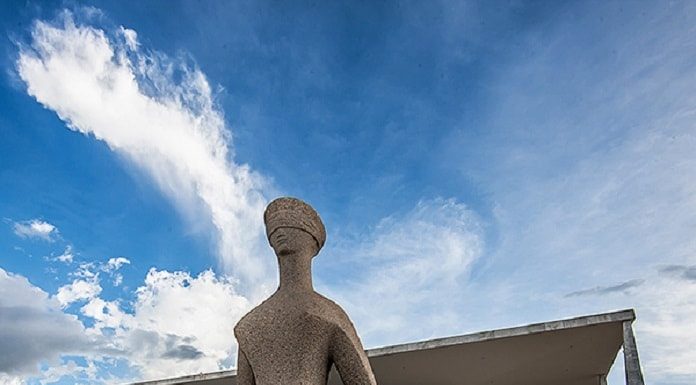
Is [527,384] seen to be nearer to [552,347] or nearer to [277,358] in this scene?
[552,347]

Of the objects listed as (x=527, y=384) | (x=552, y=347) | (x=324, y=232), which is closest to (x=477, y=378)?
(x=527, y=384)

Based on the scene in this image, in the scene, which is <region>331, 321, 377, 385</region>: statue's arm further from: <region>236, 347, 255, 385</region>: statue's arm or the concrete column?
the concrete column

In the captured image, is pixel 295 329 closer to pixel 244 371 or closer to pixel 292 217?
pixel 244 371

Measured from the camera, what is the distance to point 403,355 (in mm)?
12641

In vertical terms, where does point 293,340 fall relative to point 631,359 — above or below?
below

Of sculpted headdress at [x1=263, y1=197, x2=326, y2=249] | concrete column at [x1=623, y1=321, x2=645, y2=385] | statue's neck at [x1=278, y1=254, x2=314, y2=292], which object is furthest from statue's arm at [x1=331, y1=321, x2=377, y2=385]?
concrete column at [x1=623, y1=321, x2=645, y2=385]

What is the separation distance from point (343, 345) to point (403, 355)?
9164 mm

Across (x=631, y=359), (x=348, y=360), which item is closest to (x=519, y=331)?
(x=631, y=359)

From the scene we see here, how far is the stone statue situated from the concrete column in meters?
7.17

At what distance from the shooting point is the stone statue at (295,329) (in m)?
3.79

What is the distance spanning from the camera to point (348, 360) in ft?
12.6

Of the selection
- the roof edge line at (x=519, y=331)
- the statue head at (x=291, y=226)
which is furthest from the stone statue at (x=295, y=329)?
the roof edge line at (x=519, y=331)

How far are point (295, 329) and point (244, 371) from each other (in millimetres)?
514

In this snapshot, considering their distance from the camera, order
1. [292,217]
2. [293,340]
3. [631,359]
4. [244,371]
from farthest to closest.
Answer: [631,359] < [292,217] < [244,371] < [293,340]
